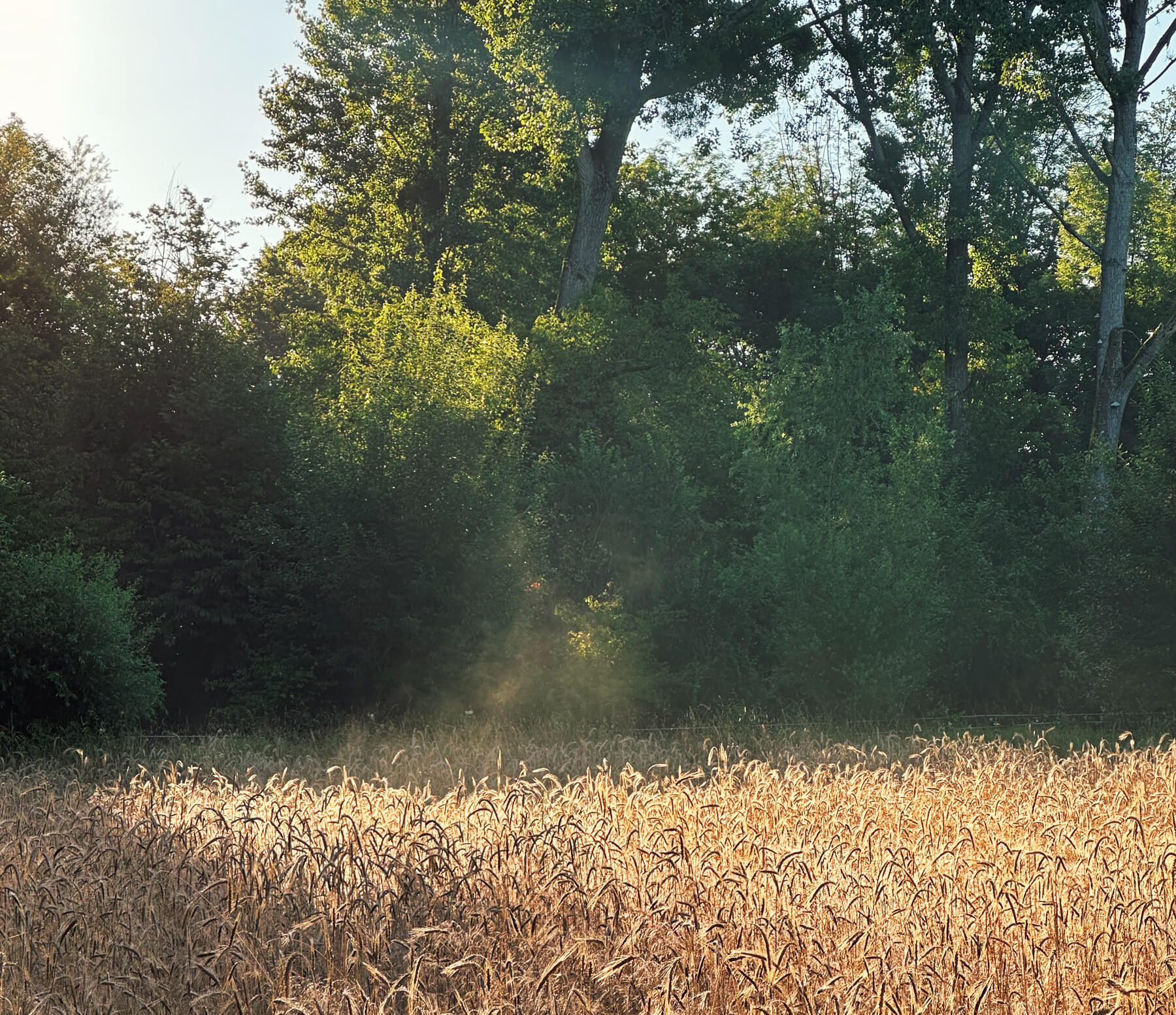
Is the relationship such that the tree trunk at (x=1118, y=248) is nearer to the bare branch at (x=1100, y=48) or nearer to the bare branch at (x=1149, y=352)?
the bare branch at (x=1149, y=352)

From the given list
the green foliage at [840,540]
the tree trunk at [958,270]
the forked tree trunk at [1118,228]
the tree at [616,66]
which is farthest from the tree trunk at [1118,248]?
the tree at [616,66]

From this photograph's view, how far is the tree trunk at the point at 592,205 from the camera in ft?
94.9

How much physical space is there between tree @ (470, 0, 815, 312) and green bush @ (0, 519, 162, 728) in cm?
1437

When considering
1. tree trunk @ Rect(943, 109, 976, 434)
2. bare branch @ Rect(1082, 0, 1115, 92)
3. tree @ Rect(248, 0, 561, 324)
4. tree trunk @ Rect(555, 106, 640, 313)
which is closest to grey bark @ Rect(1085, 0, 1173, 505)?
bare branch @ Rect(1082, 0, 1115, 92)

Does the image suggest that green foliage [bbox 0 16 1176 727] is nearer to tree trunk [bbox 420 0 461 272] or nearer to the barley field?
tree trunk [bbox 420 0 461 272]

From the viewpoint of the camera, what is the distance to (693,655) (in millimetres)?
22094

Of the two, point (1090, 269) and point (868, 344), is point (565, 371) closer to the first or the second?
point (868, 344)

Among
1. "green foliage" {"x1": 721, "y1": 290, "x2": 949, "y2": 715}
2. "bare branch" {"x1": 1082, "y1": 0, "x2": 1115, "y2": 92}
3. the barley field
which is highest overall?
"bare branch" {"x1": 1082, "y1": 0, "x2": 1115, "y2": 92}

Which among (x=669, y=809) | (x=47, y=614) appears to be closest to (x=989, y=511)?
(x=47, y=614)

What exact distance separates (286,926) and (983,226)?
28801 mm

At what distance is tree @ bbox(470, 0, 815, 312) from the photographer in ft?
82.1

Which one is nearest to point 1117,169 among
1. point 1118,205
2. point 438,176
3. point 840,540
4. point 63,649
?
point 1118,205

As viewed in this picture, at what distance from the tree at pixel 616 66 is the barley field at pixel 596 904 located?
64.9ft

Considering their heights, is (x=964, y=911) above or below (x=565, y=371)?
below
